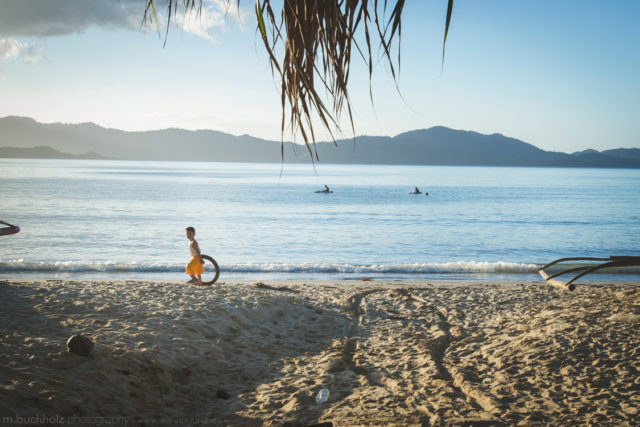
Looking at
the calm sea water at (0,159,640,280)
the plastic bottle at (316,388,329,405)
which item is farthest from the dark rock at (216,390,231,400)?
the calm sea water at (0,159,640,280)

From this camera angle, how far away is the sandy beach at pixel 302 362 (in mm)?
3768

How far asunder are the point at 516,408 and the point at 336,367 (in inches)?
79.5

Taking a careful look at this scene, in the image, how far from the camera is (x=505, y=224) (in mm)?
29875

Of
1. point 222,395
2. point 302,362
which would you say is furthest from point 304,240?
point 222,395

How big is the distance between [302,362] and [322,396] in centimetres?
114

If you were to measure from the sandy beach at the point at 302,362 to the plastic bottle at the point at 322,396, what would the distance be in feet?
0.19

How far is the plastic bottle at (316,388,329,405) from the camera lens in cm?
424

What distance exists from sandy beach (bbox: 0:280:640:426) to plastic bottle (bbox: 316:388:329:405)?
0.19 ft

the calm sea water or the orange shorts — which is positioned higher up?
the orange shorts

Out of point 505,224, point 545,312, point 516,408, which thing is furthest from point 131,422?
point 505,224

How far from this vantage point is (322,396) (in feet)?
14.1

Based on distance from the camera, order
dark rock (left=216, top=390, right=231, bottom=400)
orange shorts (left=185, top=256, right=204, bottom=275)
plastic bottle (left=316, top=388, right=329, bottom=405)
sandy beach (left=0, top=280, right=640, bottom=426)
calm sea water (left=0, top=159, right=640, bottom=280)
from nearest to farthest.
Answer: sandy beach (left=0, top=280, right=640, bottom=426) < plastic bottle (left=316, top=388, right=329, bottom=405) < dark rock (left=216, top=390, right=231, bottom=400) < orange shorts (left=185, top=256, right=204, bottom=275) < calm sea water (left=0, top=159, right=640, bottom=280)

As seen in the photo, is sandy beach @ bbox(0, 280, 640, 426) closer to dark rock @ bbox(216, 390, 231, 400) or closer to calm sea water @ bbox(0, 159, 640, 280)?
dark rock @ bbox(216, 390, 231, 400)

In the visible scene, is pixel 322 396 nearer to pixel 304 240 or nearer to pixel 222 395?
pixel 222 395
